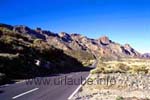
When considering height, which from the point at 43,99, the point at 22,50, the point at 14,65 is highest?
the point at 22,50

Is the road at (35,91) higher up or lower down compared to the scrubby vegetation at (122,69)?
lower down

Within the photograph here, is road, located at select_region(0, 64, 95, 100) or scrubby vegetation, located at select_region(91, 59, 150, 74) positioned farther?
scrubby vegetation, located at select_region(91, 59, 150, 74)

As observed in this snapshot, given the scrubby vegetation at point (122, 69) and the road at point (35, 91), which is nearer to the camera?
the road at point (35, 91)

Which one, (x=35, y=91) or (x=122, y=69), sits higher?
(x=122, y=69)

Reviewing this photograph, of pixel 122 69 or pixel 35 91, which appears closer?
pixel 35 91

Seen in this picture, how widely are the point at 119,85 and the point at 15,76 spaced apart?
1140 cm

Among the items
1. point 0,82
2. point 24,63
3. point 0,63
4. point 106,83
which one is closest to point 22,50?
point 24,63

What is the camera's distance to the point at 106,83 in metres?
19.2

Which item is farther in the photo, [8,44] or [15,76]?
[8,44]

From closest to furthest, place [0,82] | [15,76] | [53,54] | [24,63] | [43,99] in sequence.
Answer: [43,99]
[0,82]
[15,76]
[24,63]
[53,54]

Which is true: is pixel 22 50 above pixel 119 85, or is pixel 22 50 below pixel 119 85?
above

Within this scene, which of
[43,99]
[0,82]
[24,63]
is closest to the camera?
[43,99]

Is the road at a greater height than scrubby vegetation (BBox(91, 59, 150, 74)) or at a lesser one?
lesser

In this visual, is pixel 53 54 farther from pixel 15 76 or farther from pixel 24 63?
pixel 15 76
